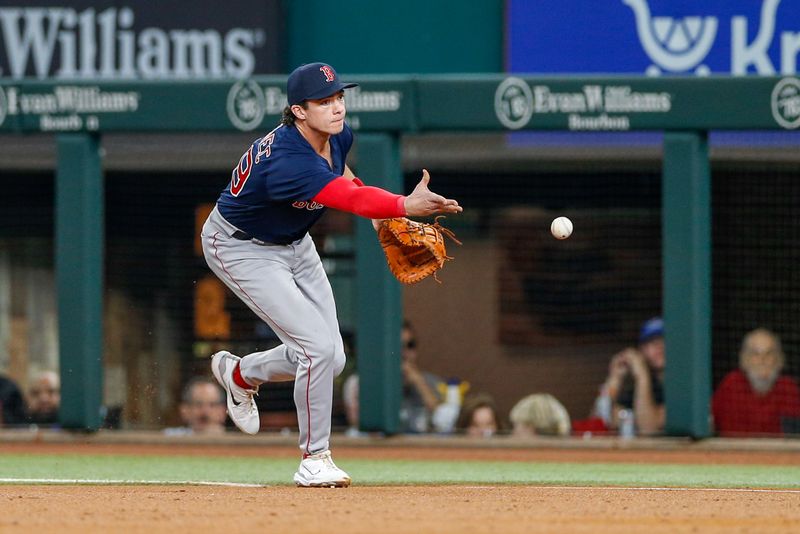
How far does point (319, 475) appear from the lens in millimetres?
6070

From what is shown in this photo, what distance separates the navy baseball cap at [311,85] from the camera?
5.96m

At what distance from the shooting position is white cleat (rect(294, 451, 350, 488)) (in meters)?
6.07

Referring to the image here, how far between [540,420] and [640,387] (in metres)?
0.68

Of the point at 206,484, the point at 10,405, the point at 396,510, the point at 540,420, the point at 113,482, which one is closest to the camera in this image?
the point at 396,510

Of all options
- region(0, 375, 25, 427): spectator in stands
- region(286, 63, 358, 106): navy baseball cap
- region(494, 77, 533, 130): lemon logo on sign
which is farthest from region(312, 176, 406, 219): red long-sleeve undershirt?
region(0, 375, 25, 427): spectator in stands

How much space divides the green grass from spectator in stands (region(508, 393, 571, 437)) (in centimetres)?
113

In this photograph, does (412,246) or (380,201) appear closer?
(380,201)

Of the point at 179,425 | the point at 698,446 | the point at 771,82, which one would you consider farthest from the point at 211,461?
the point at 771,82

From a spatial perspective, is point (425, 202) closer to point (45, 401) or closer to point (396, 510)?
point (396, 510)

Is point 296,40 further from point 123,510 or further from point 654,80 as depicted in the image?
point 123,510

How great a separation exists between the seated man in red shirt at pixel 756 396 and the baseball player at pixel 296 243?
12.2 feet

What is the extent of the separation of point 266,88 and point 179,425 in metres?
2.42

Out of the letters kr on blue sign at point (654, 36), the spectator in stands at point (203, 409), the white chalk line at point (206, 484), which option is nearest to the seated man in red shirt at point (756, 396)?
the letters kr on blue sign at point (654, 36)

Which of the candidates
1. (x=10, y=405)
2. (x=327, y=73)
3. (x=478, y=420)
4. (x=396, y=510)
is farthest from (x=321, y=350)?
→ (x=10, y=405)
